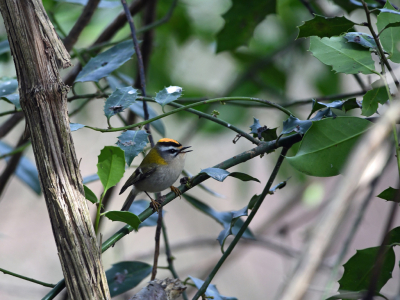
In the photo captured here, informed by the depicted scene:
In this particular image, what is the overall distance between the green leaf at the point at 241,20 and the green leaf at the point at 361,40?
110 cm

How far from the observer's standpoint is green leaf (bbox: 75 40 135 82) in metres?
1.28

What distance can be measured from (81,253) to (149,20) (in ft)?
5.88

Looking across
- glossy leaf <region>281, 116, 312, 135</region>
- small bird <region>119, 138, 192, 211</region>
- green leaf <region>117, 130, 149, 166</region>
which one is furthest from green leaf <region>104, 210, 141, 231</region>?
small bird <region>119, 138, 192, 211</region>

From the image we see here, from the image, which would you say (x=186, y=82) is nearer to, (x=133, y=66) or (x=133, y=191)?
(x=133, y=66)

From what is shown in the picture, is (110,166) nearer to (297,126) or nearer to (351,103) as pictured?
(297,126)

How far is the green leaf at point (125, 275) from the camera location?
1.37m

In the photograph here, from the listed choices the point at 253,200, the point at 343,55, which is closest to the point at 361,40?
the point at 343,55

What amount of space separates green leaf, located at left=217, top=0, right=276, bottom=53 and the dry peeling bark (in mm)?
1351

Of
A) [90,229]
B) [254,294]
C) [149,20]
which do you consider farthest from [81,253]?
[254,294]

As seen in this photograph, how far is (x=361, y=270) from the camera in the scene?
2.97ft

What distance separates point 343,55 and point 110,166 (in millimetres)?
588

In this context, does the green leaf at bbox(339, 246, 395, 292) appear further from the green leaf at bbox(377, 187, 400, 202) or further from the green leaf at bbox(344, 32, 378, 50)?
the green leaf at bbox(344, 32, 378, 50)

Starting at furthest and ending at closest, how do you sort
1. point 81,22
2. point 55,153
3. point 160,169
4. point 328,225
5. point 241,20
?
1. point 160,169
2. point 241,20
3. point 81,22
4. point 55,153
5. point 328,225

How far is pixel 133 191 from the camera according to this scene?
2242 millimetres
